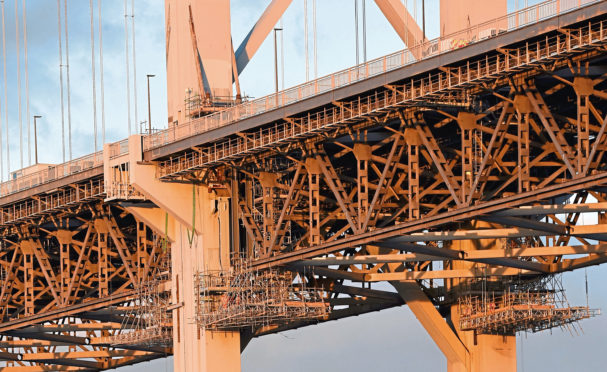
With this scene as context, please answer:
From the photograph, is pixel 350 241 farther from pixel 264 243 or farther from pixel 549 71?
pixel 549 71

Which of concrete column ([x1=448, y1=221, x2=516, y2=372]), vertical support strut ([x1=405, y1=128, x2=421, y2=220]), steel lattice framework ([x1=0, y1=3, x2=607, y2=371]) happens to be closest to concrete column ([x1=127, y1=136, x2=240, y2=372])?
steel lattice framework ([x1=0, y1=3, x2=607, y2=371])

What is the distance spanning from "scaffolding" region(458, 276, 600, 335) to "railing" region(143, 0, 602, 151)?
58.9ft

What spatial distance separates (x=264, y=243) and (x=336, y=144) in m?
6.95

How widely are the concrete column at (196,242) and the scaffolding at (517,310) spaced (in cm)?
1468

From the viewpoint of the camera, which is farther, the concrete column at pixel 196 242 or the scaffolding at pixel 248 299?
the concrete column at pixel 196 242

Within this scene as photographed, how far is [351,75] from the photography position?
259 ft

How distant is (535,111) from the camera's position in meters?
71.4

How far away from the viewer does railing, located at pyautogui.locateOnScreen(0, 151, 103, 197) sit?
10019 cm

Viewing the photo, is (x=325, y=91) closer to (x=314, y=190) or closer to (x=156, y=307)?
(x=314, y=190)

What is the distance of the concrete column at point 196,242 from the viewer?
9188 cm

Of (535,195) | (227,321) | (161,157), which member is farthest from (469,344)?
(535,195)

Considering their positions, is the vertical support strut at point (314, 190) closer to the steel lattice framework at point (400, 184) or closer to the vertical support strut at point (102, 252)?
the steel lattice framework at point (400, 184)

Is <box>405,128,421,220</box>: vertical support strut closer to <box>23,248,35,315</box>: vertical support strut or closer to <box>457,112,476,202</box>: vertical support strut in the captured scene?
<box>457,112,476,202</box>: vertical support strut

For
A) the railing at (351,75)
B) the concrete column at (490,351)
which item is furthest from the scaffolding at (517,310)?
the railing at (351,75)
